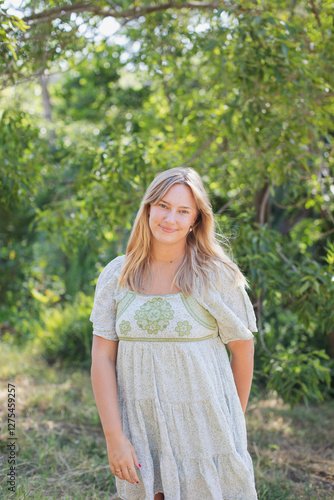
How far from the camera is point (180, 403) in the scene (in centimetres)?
168

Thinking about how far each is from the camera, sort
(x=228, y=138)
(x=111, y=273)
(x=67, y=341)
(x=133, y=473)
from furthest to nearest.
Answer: (x=67, y=341) → (x=228, y=138) → (x=111, y=273) → (x=133, y=473)

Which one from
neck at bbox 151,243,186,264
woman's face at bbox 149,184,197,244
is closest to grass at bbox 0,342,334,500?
neck at bbox 151,243,186,264

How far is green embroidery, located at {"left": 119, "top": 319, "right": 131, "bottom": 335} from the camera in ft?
5.53

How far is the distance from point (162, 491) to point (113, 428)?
1.03ft

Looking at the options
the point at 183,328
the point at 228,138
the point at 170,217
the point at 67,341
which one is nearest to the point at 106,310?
the point at 183,328

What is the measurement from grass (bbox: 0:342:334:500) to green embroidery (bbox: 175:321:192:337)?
1.33m

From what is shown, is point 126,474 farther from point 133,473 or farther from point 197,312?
point 197,312

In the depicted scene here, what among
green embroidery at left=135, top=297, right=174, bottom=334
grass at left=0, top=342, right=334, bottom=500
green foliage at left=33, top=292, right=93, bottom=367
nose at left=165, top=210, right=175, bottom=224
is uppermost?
nose at left=165, top=210, right=175, bottom=224

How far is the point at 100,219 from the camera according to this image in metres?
3.26

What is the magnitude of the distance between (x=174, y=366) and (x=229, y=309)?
0.29 m

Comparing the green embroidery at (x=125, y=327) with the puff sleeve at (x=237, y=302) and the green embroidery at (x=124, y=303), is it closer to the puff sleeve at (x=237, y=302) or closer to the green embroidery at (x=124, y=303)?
the green embroidery at (x=124, y=303)

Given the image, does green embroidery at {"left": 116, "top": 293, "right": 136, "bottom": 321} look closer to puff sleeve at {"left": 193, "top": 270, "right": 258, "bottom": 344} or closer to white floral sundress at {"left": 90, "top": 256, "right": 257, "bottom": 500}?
white floral sundress at {"left": 90, "top": 256, "right": 257, "bottom": 500}

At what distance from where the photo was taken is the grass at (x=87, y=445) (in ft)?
8.55

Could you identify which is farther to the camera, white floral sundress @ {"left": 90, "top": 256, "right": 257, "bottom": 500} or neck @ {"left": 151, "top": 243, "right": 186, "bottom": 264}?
neck @ {"left": 151, "top": 243, "right": 186, "bottom": 264}
